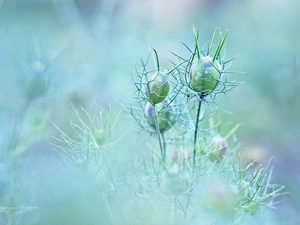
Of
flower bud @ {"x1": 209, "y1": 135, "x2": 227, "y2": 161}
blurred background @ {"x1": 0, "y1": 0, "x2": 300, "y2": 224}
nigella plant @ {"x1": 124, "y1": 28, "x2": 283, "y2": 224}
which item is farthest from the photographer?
blurred background @ {"x1": 0, "y1": 0, "x2": 300, "y2": 224}

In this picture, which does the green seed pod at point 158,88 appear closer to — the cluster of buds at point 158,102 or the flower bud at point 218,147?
the cluster of buds at point 158,102

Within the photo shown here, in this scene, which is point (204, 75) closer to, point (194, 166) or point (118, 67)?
point (194, 166)

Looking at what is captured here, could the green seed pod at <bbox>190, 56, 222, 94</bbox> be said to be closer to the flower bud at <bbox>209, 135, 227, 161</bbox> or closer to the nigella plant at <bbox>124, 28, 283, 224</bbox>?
the nigella plant at <bbox>124, 28, 283, 224</bbox>

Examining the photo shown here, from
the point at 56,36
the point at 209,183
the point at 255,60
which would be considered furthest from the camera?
the point at 56,36

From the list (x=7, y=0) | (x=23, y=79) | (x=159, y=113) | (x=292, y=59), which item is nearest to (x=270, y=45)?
(x=292, y=59)

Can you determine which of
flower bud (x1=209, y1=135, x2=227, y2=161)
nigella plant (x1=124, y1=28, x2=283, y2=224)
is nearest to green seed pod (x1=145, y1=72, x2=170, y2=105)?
nigella plant (x1=124, y1=28, x2=283, y2=224)

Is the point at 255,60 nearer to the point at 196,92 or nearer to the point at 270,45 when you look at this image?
the point at 270,45
